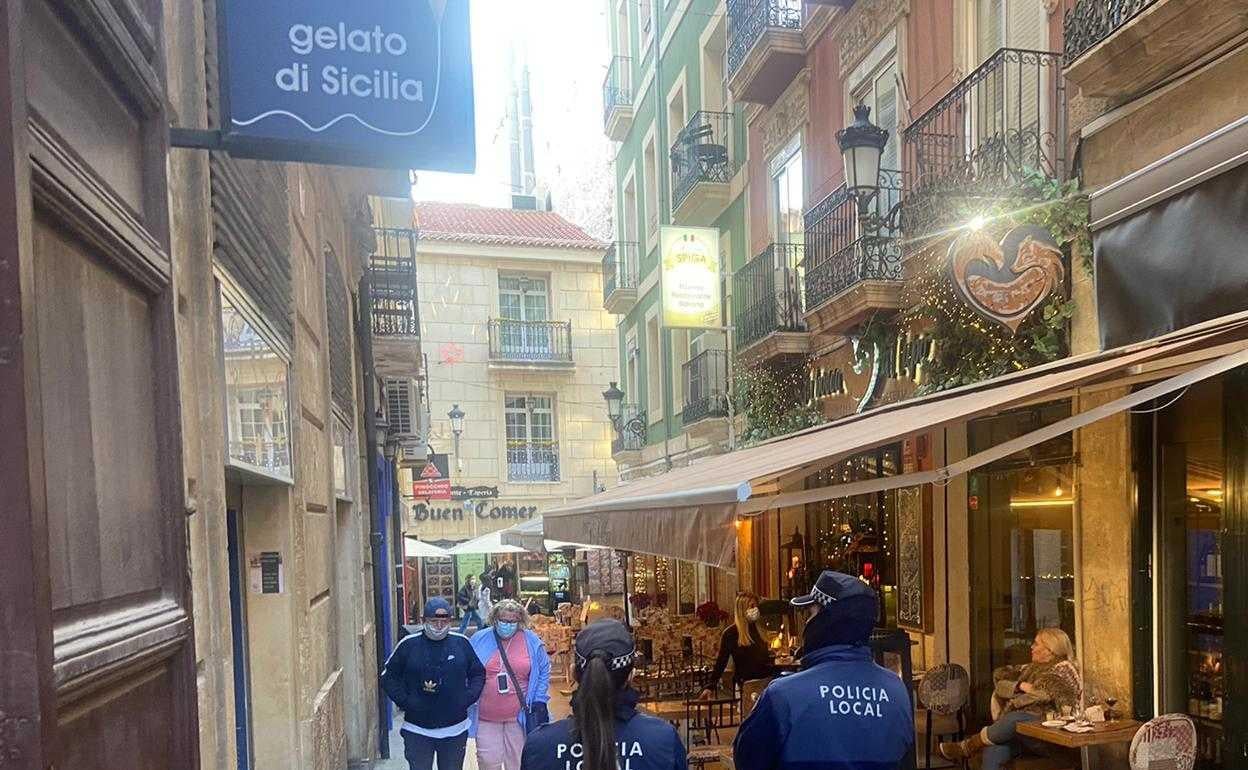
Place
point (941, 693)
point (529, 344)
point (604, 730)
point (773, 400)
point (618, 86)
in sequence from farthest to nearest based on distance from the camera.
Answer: point (529, 344) → point (618, 86) → point (773, 400) → point (941, 693) → point (604, 730)

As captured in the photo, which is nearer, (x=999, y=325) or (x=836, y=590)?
(x=836, y=590)

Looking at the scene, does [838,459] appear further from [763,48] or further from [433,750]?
[763,48]

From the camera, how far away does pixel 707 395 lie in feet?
50.1

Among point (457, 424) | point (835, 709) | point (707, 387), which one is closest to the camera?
point (835, 709)

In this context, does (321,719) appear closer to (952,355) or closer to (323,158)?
(323,158)

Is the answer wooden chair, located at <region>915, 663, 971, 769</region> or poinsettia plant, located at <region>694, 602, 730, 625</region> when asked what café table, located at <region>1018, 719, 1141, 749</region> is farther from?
poinsettia plant, located at <region>694, 602, 730, 625</region>

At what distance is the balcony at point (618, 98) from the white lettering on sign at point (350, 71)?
19.8 metres

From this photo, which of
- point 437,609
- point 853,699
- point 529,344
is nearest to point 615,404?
point 529,344

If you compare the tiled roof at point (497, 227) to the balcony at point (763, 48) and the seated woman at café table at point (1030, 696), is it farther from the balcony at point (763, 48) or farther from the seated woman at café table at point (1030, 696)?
the seated woman at café table at point (1030, 696)

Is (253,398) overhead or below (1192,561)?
overhead

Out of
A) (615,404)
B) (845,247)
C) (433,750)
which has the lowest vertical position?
(433,750)

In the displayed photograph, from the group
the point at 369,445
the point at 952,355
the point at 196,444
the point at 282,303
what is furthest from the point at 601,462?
the point at 196,444

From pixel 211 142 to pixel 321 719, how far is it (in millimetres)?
4681

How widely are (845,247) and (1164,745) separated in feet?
18.8
